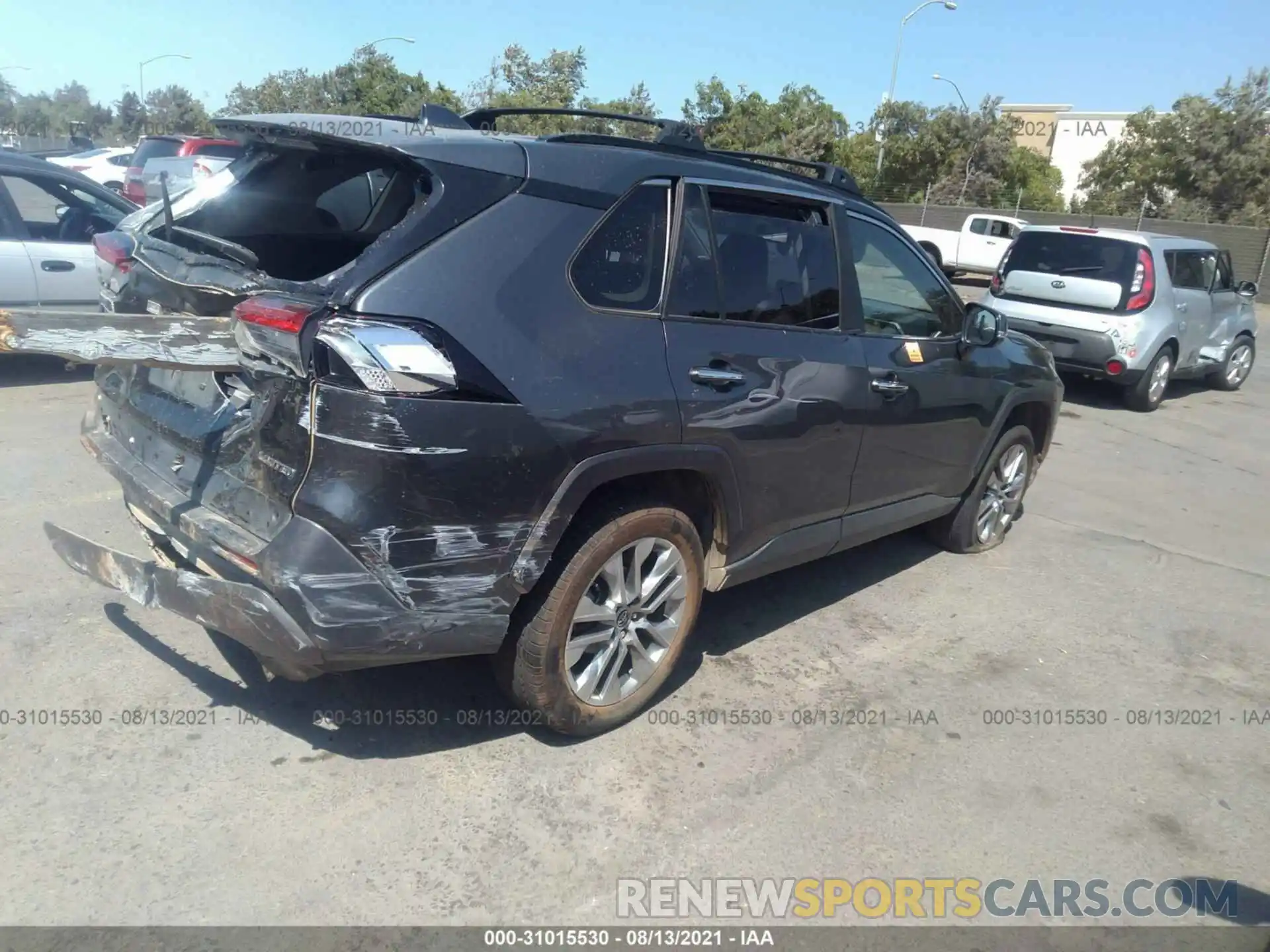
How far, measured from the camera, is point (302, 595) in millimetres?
2678

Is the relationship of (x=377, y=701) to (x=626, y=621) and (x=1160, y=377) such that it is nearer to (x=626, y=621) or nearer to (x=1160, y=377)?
(x=626, y=621)

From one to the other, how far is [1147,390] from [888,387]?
7595 mm

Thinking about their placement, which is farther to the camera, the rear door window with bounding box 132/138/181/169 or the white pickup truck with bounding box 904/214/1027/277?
the white pickup truck with bounding box 904/214/1027/277

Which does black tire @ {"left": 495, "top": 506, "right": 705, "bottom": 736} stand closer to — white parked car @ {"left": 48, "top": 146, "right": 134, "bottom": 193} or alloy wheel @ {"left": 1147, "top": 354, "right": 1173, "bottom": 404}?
alloy wheel @ {"left": 1147, "top": 354, "right": 1173, "bottom": 404}

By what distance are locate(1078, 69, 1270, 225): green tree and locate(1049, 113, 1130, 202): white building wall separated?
18429 millimetres

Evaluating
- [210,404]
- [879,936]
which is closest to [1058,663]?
[879,936]

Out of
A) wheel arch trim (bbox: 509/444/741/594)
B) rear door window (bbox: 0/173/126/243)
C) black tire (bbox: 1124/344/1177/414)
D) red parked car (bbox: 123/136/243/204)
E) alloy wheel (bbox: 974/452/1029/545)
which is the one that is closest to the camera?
wheel arch trim (bbox: 509/444/741/594)

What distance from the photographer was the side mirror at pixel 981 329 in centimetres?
475

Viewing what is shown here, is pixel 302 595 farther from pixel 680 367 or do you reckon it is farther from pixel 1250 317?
pixel 1250 317

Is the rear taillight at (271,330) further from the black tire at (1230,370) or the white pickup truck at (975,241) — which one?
the white pickup truck at (975,241)

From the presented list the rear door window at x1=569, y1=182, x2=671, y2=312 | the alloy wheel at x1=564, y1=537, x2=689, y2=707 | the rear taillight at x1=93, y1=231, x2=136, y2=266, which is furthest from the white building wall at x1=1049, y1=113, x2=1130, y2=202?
the rear taillight at x1=93, y1=231, x2=136, y2=266

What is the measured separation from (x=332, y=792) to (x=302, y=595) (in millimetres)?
770

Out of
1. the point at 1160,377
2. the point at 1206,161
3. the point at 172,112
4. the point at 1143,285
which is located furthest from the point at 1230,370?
the point at 172,112

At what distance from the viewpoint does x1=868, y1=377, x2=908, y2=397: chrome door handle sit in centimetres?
417
